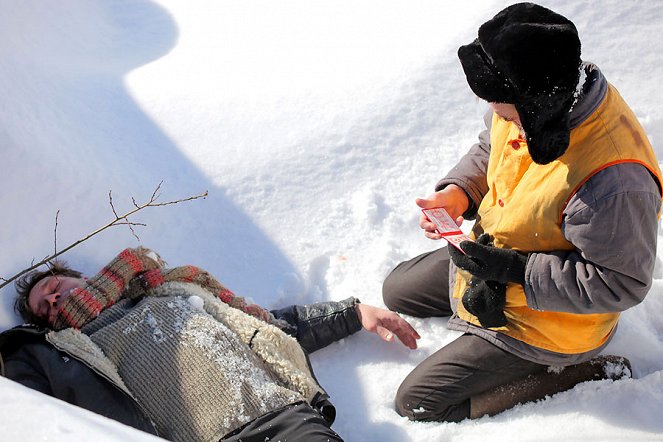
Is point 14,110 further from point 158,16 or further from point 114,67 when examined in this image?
point 158,16

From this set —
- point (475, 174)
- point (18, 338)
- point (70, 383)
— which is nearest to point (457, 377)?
point (475, 174)

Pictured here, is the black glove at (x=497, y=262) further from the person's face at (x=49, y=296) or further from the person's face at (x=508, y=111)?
the person's face at (x=49, y=296)

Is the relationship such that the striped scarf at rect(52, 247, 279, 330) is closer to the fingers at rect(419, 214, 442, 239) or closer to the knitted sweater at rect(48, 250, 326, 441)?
the knitted sweater at rect(48, 250, 326, 441)

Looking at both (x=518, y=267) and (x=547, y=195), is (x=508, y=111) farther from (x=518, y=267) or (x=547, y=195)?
(x=518, y=267)

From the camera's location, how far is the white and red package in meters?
2.04

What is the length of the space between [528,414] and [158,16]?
4.28 meters

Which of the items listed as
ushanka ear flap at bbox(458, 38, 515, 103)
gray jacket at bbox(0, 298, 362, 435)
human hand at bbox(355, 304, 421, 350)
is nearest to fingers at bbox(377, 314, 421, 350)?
human hand at bbox(355, 304, 421, 350)

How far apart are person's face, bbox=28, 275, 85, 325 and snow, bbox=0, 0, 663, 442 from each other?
0.57ft

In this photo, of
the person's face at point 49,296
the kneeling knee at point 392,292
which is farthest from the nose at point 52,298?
the kneeling knee at point 392,292

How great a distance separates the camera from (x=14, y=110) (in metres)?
3.04

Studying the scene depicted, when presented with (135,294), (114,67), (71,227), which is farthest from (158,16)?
(135,294)

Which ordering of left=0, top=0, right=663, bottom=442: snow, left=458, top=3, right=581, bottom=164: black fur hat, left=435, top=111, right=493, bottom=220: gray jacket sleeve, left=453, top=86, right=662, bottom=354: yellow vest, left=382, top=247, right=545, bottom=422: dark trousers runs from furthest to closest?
left=0, top=0, right=663, bottom=442: snow → left=435, top=111, right=493, bottom=220: gray jacket sleeve → left=382, top=247, right=545, bottom=422: dark trousers → left=453, top=86, right=662, bottom=354: yellow vest → left=458, top=3, right=581, bottom=164: black fur hat

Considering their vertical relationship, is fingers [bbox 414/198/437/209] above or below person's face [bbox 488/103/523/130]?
below

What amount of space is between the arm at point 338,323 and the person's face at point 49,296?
84 centimetres
